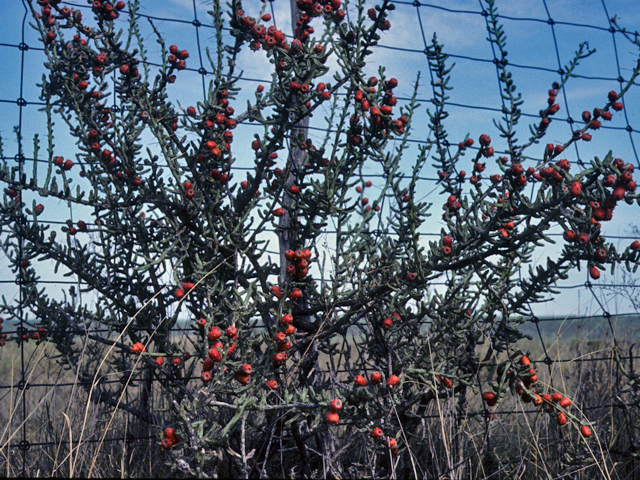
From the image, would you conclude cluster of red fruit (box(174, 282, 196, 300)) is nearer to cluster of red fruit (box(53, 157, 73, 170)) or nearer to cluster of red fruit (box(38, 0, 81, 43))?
cluster of red fruit (box(53, 157, 73, 170))

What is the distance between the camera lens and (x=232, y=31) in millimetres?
2396

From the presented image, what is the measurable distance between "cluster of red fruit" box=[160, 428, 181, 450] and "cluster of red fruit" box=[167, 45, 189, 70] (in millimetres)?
1647

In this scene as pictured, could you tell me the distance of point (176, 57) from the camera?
2.47 metres

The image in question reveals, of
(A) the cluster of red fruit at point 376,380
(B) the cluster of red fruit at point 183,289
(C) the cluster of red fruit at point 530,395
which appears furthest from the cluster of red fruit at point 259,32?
(C) the cluster of red fruit at point 530,395

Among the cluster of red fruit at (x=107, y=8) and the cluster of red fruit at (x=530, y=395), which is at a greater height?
the cluster of red fruit at (x=107, y=8)

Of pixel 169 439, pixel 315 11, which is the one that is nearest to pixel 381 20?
pixel 315 11

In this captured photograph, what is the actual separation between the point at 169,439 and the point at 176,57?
1.73 metres

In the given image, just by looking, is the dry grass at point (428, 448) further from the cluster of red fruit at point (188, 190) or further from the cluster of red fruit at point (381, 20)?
the cluster of red fruit at point (381, 20)

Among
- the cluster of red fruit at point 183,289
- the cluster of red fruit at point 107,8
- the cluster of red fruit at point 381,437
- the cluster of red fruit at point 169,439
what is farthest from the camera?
the cluster of red fruit at point 107,8

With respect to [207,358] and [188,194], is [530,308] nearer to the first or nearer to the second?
[207,358]

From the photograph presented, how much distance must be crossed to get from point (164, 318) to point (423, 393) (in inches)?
47.4

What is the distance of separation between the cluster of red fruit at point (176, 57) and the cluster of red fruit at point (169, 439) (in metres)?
1.65

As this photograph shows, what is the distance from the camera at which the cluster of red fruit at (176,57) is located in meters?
2.45

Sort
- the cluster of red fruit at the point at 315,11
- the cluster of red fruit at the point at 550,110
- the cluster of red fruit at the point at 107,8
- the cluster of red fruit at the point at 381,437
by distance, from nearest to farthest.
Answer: the cluster of red fruit at the point at 381,437 < the cluster of red fruit at the point at 315,11 < the cluster of red fruit at the point at 107,8 < the cluster of red fruit at the point at 550,110
